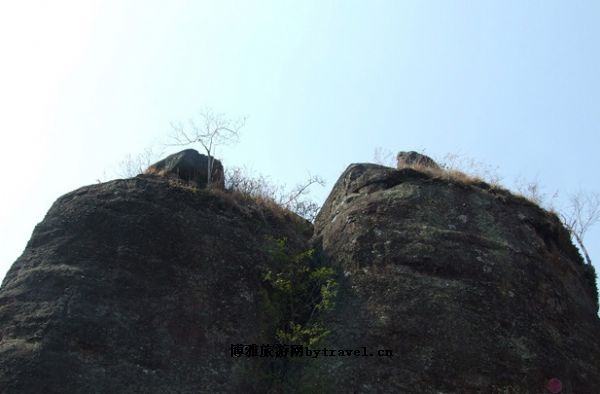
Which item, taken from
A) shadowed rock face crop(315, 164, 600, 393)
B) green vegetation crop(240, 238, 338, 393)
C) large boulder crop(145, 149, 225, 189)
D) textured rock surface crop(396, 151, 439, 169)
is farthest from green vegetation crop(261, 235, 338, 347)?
textured rock surface crop(396, 151, 439, 169)

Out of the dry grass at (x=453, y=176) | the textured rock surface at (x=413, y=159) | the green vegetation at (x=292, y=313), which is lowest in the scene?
the green vegetation at (x=292, y=313)

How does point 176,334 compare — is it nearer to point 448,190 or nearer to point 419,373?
point 419,373

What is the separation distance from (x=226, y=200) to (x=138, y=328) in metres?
3.46

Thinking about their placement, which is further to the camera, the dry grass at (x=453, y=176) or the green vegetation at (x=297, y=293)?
the dry grass at (x=453, y=176)

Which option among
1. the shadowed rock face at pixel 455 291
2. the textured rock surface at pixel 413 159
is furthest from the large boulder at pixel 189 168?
the textured rock surface at pixel 413 159

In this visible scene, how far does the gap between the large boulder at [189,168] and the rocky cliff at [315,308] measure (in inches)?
32.6

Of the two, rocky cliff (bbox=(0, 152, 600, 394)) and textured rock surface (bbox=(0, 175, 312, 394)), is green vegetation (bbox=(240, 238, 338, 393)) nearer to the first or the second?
rocky cliff (bbox=(0, 152, 600, 394))

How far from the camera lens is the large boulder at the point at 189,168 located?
12797 mm

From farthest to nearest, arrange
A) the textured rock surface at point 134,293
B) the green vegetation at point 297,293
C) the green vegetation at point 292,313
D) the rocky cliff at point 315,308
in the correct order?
the green vegetation at point 297,293 → the green vegetation at point 292,313 → the rocky cliff at point 315,308 → the textured rock surface at point 134,293

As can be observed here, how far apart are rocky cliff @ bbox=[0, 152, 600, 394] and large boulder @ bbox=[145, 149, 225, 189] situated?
83cm

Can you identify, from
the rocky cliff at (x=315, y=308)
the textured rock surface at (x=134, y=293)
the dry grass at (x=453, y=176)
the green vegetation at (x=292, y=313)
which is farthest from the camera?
the dry grass at (x=453, y=176)

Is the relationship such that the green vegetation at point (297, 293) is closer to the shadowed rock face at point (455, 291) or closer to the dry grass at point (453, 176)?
the shadowed rock face at point (455, 291)

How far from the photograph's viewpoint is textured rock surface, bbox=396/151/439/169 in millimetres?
13586

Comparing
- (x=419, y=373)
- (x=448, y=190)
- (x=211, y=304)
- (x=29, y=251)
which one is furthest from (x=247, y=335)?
(x=448, y=190)
